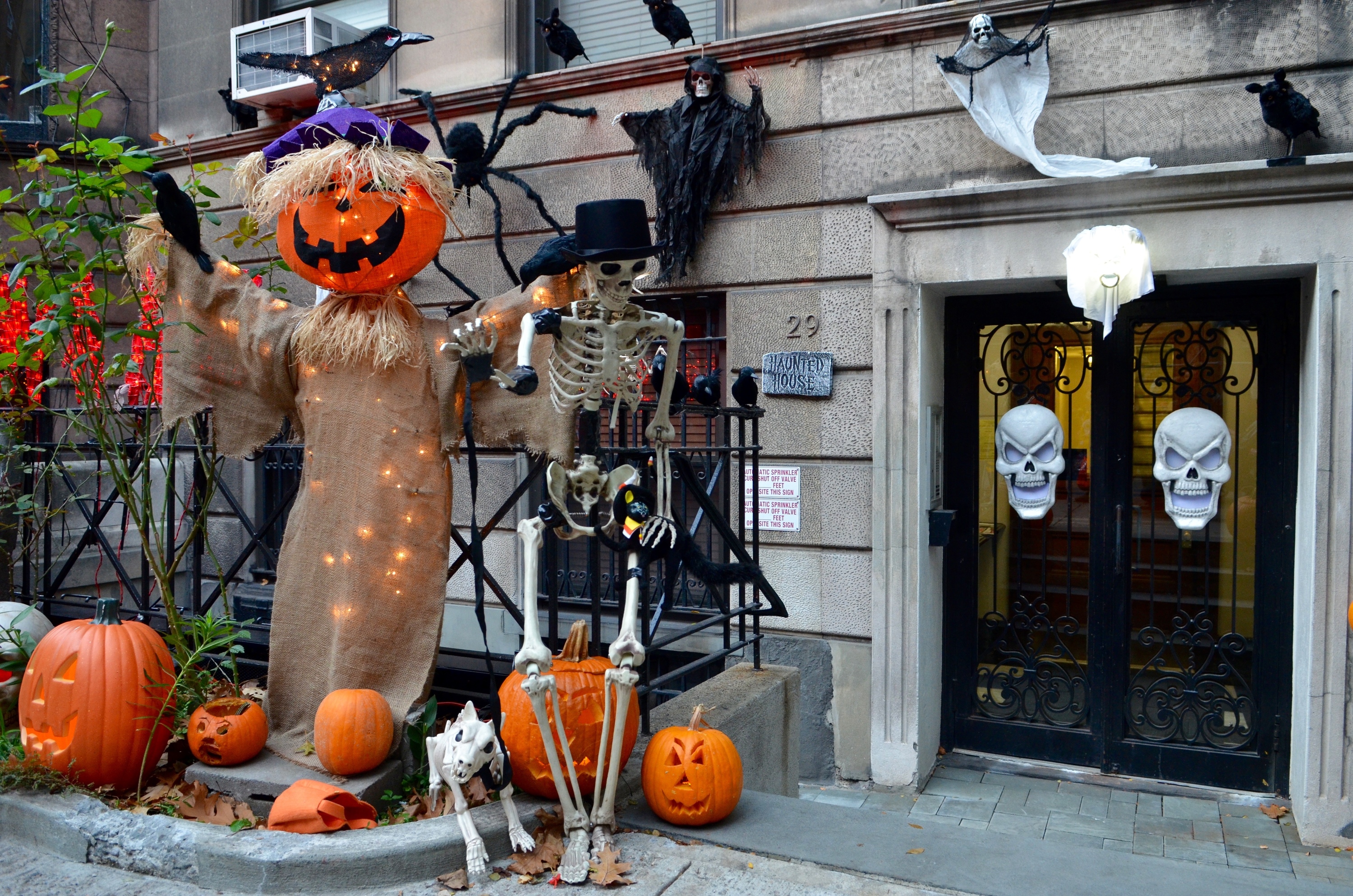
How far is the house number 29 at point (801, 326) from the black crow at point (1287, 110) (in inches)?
110

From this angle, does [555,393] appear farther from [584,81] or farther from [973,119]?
[584,81]

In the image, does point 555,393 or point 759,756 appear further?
point 759,756

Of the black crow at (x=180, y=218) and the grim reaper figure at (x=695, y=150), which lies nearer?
the black crow at (x=180, y=218)

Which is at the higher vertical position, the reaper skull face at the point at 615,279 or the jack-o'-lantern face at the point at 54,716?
the reaper skull face at the point at 615,279

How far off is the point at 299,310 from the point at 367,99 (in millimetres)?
4814

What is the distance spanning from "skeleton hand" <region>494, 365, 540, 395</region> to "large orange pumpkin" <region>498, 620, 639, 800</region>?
86cm

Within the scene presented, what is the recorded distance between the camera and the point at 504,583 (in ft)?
25.0

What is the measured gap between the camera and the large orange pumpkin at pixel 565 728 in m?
3.42

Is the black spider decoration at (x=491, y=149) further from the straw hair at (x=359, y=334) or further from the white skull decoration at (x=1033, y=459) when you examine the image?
the white skull decoration at (x=1033, y=459)

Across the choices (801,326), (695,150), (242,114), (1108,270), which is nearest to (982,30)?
(1108,270)

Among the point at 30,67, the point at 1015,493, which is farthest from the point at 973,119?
the point at 30,67

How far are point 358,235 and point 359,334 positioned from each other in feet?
1.29

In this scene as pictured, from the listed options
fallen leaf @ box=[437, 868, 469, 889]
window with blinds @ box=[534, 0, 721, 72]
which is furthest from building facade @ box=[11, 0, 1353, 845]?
fallen leaf @ box=[437, 868, 469, 889]

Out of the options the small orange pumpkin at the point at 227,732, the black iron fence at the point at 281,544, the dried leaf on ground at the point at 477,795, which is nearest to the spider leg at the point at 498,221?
the black iron fence at the point at 281,544
